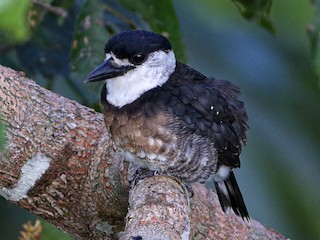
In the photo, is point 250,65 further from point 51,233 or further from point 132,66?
point 51,233

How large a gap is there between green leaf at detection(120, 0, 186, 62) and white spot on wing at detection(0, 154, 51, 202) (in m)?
0.79

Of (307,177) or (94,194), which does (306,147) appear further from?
(94,194)

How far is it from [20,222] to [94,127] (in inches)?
44.9

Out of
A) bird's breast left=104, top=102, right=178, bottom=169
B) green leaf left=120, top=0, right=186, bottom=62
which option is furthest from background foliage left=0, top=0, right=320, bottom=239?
bird's breast left=104, top=102, right=178, bottom=169

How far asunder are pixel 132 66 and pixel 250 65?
1.57 m

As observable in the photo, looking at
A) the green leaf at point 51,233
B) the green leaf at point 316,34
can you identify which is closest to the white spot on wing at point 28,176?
the green leaf at point 51,233

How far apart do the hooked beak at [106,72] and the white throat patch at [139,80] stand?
0.14ft

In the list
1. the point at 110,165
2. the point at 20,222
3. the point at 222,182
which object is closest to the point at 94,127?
the point at 110,165

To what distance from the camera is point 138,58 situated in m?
2.30

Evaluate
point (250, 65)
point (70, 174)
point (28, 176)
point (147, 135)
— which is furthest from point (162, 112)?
point (250, 65)

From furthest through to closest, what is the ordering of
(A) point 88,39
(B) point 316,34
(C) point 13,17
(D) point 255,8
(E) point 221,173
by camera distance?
(D) point 255,8, (A) point 88,39, (E) point 221,173, (B) point 316,34, (C) point 13,17

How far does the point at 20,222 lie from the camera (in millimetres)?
3297

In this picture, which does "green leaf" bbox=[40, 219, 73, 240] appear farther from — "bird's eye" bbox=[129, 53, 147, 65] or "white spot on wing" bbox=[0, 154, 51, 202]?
"bird's eye" bbox=[129, 53, 147, 65]

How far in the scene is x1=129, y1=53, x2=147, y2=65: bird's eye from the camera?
2285 millimetres
